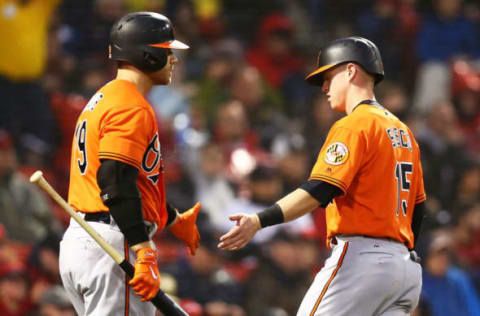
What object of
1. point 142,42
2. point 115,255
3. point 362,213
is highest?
point 142,42

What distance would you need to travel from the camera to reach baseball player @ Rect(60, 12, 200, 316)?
13.4ft

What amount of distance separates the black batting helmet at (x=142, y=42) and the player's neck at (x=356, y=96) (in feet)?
2.79

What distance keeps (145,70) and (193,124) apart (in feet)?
15.7

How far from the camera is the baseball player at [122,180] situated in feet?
13.4

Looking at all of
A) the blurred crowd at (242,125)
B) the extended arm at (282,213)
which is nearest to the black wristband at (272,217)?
the extended arm at (282,213)

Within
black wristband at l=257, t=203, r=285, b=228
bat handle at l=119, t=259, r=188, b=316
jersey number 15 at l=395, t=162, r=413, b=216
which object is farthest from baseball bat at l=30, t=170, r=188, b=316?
jersey number 15 at l=395, t=162, r=413, b=216

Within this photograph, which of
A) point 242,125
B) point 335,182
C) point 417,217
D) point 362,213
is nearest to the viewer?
point 335,182

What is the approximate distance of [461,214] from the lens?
8.90 meters

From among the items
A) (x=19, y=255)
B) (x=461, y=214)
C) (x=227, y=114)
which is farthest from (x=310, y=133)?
(x=19, y=255)

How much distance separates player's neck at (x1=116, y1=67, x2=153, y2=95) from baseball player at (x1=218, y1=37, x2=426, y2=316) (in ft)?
2.59

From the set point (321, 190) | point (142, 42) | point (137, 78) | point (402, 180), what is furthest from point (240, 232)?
point (142, 42)

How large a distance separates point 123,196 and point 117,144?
23 centimetres

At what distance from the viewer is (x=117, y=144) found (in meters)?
4.10

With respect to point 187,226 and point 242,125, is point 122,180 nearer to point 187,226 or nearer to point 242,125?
point 187,226
